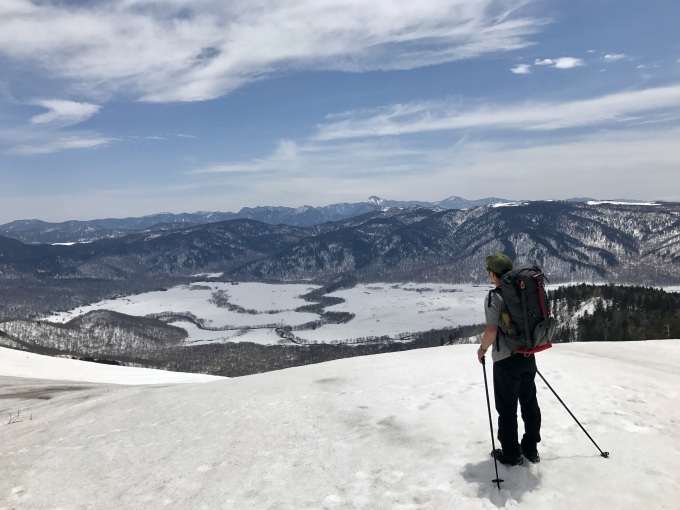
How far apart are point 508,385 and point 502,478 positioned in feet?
5.54

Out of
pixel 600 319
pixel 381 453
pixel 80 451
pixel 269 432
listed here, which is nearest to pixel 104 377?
pixel 80 451

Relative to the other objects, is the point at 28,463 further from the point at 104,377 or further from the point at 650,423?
the point at 104,377

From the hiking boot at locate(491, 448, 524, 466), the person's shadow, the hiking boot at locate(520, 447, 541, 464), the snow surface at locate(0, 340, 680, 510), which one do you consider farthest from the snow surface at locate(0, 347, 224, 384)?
the hiking boot at locate(520, 447, 541, 464)

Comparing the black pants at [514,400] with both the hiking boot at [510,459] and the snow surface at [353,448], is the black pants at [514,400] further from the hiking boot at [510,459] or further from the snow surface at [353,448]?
the snow surface at [353,448]

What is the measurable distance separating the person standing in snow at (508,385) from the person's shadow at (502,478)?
215 millimetres

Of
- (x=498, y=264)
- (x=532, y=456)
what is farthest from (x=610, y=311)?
(x=498, y=264)

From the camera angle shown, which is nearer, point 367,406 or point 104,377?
point 367,406

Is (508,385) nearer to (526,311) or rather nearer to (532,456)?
(532,456)

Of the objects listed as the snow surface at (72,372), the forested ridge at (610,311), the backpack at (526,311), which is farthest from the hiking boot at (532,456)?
the forested ridge at (610,311)

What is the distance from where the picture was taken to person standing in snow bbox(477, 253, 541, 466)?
813 centimetres

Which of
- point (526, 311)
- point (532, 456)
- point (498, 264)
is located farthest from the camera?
point (498, 264)

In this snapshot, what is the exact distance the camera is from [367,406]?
12633 millimetres

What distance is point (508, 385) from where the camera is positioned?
8305 millimetres

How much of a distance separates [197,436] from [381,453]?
535 centimetres
